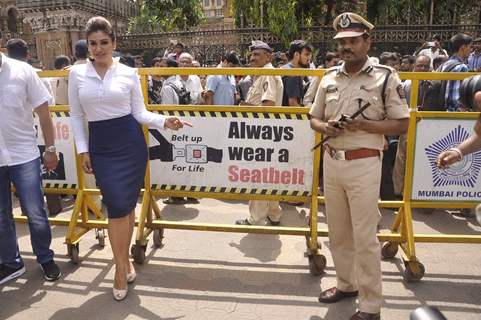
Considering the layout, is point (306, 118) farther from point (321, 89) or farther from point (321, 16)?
point (321, 16)

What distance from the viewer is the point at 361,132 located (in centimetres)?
279

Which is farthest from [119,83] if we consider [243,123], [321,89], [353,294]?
[353,294]

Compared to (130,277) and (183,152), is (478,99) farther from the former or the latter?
(130,277)

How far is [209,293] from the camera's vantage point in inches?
135

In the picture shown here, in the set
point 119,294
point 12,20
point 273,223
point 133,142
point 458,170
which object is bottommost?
point 273,223

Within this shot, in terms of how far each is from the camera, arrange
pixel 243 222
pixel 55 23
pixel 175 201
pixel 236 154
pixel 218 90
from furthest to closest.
Answer: pixel 55 23, pixel 218 90, pixel 175 201, pixel 243 222, pixel 236 154

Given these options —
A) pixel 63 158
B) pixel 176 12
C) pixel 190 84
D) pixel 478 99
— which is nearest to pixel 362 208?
pixel 478 99

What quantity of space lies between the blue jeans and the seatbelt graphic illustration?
3.47ft

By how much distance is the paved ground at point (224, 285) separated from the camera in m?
3.16

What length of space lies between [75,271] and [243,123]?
203cm

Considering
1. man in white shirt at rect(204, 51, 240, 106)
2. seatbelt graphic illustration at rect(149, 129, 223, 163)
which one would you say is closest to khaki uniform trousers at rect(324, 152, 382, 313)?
seatbelt graphic illustration at rect(149, 129, 223, 163)

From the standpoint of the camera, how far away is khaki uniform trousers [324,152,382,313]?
9.13 feet

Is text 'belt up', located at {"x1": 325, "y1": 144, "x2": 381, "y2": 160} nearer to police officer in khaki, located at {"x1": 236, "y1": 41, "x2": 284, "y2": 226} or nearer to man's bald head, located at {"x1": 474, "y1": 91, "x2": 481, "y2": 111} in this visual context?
man's bald head, located at {"x1": 474, "y1": 91, "x2": 481, "y2": 111}

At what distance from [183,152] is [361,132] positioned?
1.84 metres
